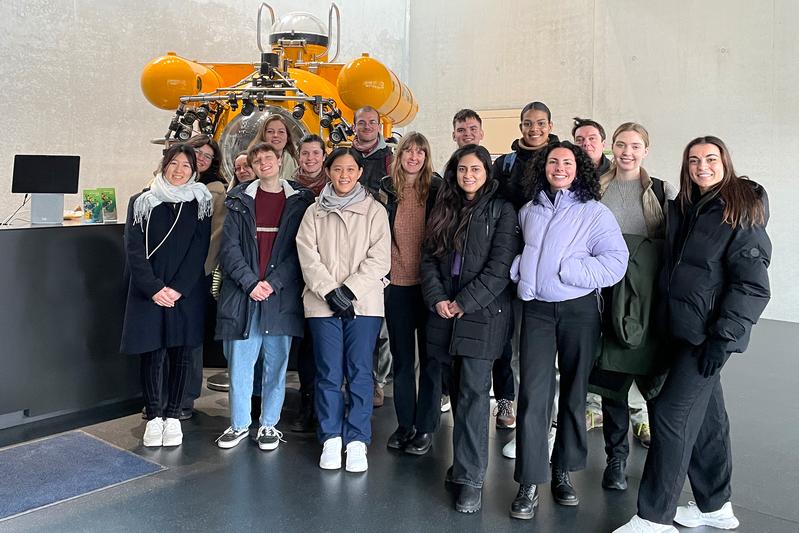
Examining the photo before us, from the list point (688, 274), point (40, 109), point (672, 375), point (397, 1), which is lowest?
point (672, 375)

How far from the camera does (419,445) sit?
3.39m

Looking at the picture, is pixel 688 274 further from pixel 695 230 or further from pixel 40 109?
pixel 40 109

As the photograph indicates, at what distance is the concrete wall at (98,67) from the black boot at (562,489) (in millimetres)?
6123

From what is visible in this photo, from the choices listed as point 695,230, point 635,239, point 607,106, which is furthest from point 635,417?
point 607,106

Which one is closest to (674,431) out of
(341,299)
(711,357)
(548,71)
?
(711,357)

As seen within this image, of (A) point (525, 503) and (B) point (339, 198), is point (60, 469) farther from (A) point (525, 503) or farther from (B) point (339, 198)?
(A) point (525, 503)

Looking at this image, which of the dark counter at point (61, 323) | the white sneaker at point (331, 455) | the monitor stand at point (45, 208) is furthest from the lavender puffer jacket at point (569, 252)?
the monitor stand at point (45, 208)

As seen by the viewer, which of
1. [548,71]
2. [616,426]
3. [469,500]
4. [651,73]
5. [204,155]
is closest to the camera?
[469,500]

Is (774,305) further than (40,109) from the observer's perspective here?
Yes

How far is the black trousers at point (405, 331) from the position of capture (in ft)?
10.8

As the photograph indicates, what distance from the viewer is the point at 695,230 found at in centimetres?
243

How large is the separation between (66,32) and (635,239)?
260 inches

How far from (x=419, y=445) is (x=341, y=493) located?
0.58m

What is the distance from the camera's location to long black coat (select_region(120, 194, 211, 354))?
133 inches
